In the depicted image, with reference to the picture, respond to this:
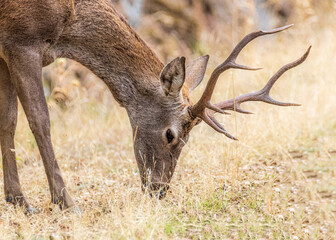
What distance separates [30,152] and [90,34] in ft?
7.79

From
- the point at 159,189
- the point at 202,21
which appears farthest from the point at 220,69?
the point at 202,21

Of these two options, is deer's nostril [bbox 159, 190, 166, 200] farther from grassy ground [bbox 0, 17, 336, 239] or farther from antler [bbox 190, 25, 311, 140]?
antler [bbox 190, 25, 311, 140]

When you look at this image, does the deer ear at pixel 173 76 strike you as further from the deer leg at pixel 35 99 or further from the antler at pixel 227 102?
the deer leg at pixel 35 99

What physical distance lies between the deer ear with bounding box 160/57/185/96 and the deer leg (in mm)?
1156

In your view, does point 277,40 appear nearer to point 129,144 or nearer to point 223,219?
point 129,144

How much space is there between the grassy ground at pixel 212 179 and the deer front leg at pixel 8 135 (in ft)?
0.74

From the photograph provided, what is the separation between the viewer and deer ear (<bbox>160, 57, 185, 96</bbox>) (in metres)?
4.91

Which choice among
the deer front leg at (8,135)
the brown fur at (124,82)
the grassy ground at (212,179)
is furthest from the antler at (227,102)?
the deer front leg at (8,135)

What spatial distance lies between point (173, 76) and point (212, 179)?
1071 mm

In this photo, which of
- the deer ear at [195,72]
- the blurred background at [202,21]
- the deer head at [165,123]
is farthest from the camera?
the blurred background at [202,21]

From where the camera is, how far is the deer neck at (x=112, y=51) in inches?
207

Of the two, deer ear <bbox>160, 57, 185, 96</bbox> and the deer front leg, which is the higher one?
deer ear <bbox>160, 57, 185, 96</bbox>

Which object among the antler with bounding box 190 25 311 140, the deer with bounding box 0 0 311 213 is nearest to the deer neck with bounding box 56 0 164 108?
the deer with bounding box 0 0 311 213

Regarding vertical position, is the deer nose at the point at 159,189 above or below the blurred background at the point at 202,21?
below
